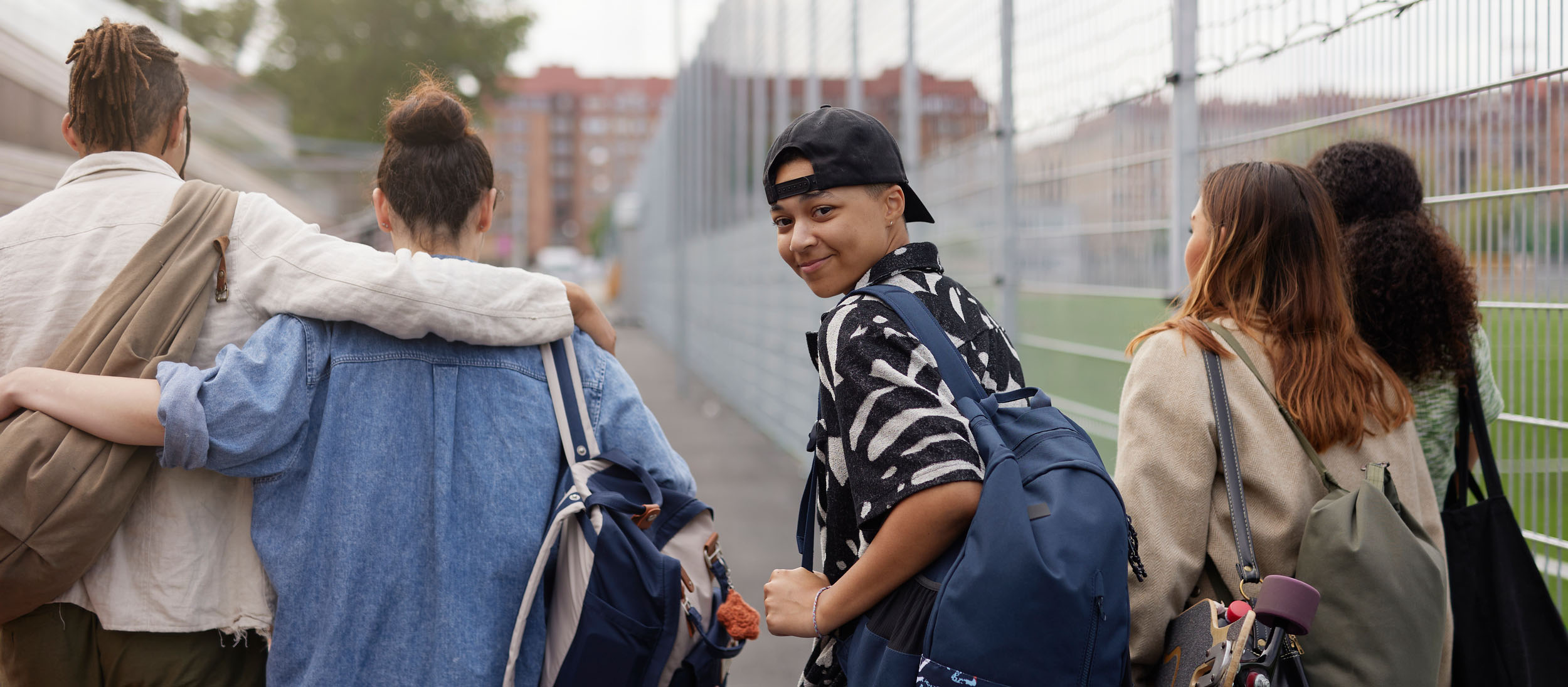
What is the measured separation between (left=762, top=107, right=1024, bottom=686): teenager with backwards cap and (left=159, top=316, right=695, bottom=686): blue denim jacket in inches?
20.7

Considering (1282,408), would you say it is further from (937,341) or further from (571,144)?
(571,144)

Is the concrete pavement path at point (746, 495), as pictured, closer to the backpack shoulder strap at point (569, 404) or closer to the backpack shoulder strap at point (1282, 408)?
the backpack shoulder strap at point (569, 404)

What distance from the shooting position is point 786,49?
364 inches

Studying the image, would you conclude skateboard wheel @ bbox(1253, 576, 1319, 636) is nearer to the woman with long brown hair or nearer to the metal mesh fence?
the woman with long brown hair

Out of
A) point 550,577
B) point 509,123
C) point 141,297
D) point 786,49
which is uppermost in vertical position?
point 509,123

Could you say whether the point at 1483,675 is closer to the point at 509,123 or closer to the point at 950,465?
the point at 950,465

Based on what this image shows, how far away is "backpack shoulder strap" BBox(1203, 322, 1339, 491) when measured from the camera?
6.18ft

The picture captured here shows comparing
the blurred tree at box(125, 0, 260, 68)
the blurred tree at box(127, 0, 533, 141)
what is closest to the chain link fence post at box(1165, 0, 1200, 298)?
the blurred tree at box(127, 0, 533, 141)

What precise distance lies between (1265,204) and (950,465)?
952mm

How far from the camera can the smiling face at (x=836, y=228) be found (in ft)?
5.85

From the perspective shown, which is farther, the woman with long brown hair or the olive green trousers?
the woman with long brown hair

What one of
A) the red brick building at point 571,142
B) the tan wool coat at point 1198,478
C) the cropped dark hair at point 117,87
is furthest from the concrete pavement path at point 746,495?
the red brick building at point 571,142

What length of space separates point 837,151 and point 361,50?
29.4 meters

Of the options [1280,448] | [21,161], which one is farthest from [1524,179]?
[21,161]
